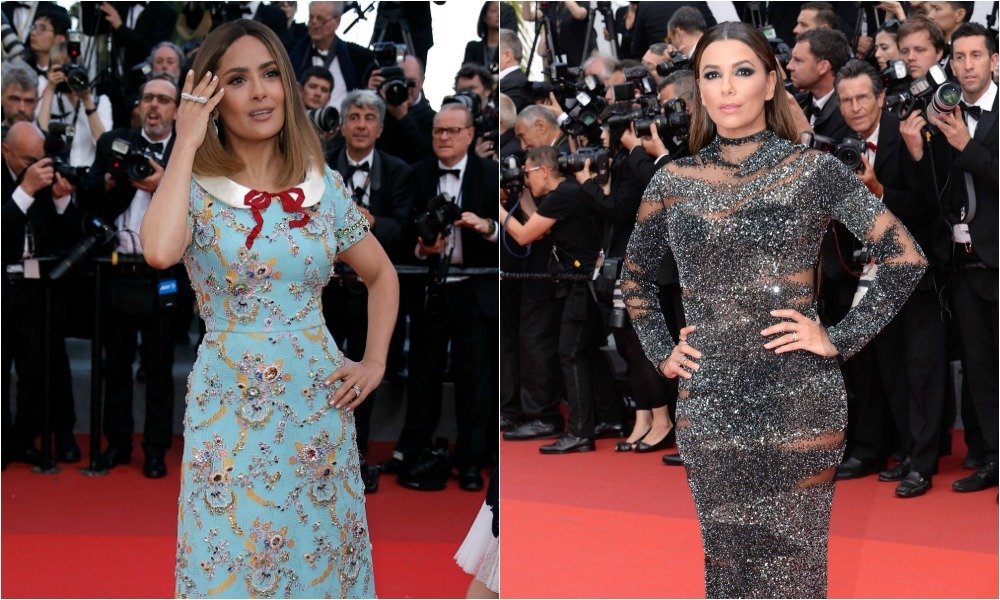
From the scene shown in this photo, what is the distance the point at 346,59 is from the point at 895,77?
2491 millimetres

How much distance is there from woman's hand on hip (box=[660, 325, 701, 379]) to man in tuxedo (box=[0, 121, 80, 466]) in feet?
11.8

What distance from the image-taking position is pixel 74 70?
593cm

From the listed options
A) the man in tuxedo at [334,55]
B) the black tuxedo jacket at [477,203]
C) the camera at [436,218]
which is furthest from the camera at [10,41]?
the camera at [436,218]

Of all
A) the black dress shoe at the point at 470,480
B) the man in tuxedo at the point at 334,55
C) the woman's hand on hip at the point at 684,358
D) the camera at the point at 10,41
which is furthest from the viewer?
the camera at the point at 10,41

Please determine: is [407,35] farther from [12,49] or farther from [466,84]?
[12,49]

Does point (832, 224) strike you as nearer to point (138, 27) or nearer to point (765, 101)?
point (765, 101)

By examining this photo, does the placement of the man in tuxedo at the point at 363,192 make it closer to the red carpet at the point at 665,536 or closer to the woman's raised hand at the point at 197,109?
the red carpet at the point at 665,536

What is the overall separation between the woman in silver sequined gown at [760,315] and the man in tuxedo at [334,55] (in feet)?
11.8

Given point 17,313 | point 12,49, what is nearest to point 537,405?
point 17,313

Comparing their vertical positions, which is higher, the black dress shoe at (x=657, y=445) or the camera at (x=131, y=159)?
the camera at (x=131, y=159)

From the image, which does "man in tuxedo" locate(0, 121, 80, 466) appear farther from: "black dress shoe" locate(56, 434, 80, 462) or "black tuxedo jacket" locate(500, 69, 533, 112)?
"black tuxedo jacket" locate(500, 69, 533, 112)

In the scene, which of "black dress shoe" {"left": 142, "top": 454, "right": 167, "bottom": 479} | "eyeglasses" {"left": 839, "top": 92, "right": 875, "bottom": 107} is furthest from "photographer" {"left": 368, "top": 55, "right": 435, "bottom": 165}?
"eyeglasses" {"left": 839, "top": 92, "right": 875, "bottom": 107}

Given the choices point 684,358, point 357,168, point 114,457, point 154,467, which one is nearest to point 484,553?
point 684,358

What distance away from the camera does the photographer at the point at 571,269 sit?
217 inches
